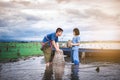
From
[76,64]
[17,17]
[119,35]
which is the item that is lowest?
[76,64]

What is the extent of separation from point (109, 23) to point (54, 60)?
8.39 feet

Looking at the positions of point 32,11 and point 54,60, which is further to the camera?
point 32,11

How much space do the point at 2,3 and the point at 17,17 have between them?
2.21ft

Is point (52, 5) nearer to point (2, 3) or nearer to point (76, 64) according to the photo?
point (2, 3)

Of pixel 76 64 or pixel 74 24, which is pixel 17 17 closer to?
pixel 74 24

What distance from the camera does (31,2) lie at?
23.2 ft

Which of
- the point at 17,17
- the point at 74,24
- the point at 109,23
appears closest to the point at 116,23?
the point at 109,23

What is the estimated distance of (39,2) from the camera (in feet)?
23.2

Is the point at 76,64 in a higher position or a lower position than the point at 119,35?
lower

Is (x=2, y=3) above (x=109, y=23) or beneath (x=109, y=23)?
above

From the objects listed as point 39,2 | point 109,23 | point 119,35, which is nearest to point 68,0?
point 39,2

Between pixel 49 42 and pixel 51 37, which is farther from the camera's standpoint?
pixel 49 42

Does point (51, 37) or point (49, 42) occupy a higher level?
point (51, 37)

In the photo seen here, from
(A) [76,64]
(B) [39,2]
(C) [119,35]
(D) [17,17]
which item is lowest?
(A) [76,64]
